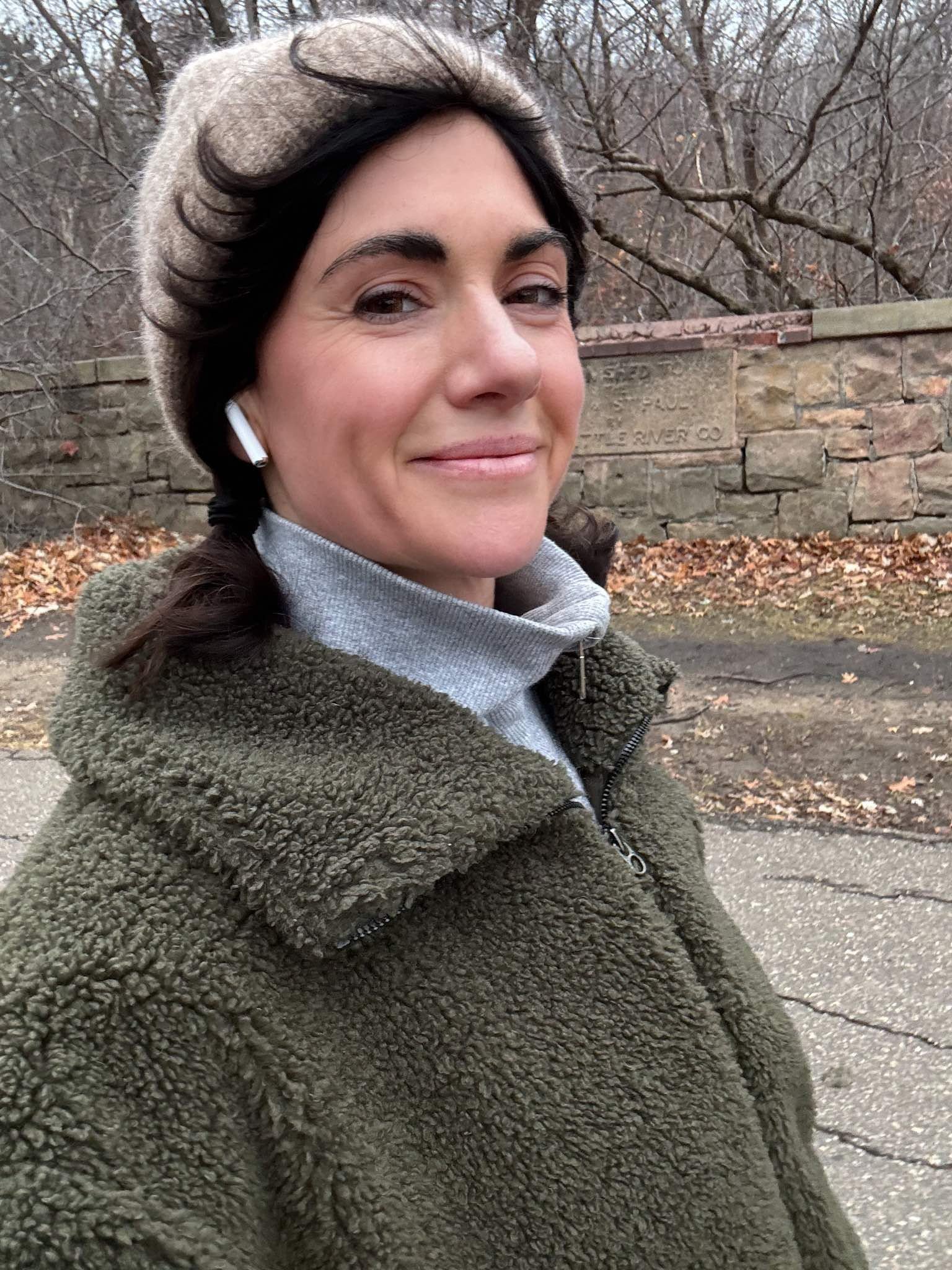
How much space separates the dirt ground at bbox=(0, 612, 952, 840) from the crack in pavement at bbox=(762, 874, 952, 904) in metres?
0.40

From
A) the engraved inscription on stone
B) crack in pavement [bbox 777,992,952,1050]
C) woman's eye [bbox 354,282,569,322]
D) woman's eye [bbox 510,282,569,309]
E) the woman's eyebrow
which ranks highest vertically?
the woman's eyebrow

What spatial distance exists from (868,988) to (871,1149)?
59 cm

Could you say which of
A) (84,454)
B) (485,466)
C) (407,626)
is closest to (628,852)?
(407,626)

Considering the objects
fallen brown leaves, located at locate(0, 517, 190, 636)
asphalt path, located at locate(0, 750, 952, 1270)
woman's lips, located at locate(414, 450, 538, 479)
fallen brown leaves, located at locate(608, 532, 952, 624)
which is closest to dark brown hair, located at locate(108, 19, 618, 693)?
woman's lips, located at locate(414, 450, 538, 479)

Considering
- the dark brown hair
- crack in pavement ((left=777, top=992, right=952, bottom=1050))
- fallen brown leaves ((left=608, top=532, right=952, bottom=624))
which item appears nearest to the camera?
the dark brown hair

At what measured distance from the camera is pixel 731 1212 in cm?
117

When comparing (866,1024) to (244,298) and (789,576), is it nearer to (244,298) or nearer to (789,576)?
(244,298)

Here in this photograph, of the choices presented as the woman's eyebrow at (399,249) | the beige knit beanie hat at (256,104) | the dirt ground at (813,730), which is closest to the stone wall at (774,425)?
the dirt ground at (813,730)

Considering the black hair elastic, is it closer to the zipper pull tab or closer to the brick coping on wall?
the zipper pull tab

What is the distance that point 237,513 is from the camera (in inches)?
52.1

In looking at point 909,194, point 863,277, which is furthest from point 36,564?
point 909,194

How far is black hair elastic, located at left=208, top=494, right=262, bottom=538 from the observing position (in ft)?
4.34

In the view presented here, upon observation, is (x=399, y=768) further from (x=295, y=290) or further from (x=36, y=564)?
(x=36, y=564)

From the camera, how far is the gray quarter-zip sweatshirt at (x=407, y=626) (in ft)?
4.04
